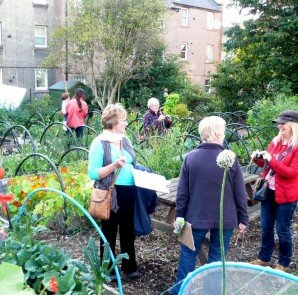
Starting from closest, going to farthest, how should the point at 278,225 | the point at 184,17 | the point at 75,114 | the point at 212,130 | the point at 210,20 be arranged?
the point at 212,130 → the point at 278,225 → the point at 75,114 → the point at 184,17 → the point at 210,20

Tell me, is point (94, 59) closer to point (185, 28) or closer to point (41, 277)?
point (185, 28)

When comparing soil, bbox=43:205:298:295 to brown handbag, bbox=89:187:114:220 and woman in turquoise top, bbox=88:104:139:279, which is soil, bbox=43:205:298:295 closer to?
woman in turquoise top, bbox=88:104:139:279

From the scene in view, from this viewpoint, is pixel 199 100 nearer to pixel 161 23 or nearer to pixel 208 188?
pixel 161 23

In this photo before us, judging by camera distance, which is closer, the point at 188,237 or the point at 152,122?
the point at 188,237

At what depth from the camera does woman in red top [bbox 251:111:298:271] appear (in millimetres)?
3564

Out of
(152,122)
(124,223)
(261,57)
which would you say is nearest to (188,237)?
(124,223)

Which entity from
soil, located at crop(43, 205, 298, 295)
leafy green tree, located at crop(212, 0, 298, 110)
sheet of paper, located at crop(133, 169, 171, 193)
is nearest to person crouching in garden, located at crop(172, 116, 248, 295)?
sheet of paper, located at crop(133, 169, 171, 193)

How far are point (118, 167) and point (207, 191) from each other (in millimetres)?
692

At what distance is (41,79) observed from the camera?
2534cm

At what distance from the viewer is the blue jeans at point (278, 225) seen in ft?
12.3

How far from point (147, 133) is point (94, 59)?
1378 cm

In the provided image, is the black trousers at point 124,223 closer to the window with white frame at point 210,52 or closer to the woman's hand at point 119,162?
the woman's hand at point 119,162

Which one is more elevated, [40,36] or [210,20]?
[210,20]

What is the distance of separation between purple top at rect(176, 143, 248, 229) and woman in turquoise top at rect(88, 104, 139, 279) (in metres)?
0.51
